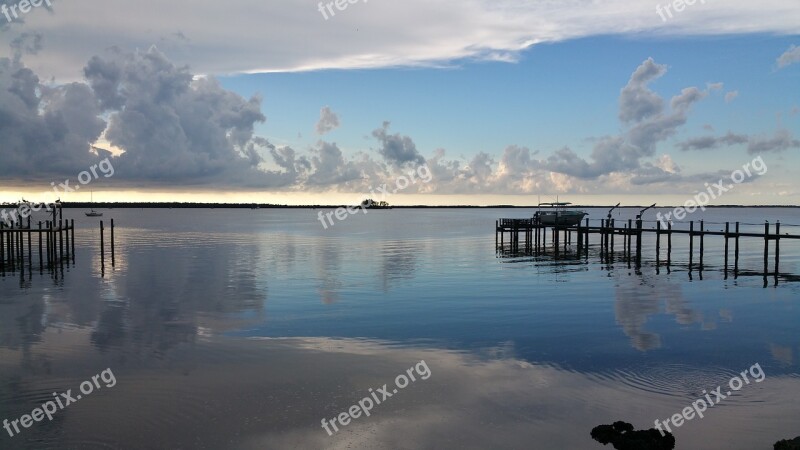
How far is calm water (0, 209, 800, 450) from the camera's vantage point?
41.2ft

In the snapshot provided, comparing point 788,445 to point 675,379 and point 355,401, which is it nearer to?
point 675,379

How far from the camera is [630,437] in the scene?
11.7m

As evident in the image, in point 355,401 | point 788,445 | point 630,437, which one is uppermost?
point 788,445

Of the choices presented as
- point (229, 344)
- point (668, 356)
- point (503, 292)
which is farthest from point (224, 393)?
point (503, 292)

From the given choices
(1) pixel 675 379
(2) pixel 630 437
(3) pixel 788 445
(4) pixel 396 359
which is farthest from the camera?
(4) pixel 396 359

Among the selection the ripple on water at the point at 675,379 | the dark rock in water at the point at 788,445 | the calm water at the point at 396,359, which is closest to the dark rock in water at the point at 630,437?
the calm water at the point at 396,359

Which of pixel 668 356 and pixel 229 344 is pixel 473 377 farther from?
pixel 229 344

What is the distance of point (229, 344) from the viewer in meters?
19.8

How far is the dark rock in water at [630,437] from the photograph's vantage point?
37.6 feet

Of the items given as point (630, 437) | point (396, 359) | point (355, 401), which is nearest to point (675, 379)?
point (630, 437)

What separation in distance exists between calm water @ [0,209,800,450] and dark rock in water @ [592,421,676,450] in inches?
12.1

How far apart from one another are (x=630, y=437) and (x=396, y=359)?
7500mm

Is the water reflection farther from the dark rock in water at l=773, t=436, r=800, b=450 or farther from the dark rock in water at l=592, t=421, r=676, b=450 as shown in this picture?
the dark rock in water at l=773, t=436, r=800, b=450

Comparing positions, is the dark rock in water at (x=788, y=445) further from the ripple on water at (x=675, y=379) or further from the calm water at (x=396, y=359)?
the ripple on water at (x=675, y=379)
